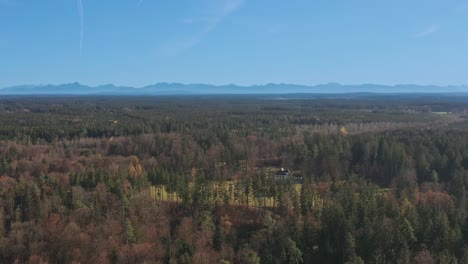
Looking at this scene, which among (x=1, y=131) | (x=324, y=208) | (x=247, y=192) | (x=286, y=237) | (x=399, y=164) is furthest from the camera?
(x=1, y=131)

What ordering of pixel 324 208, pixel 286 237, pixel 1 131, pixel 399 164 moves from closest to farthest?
1. pixel 286 237
2. pixel 324 208
3. pixel 399 164
4. pixel 1 131

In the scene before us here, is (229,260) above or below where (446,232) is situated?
below

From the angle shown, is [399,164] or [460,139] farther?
[460,139]

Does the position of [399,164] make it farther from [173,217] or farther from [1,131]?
[1,131]

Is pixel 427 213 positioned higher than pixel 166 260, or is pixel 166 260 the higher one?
pixel 427 213

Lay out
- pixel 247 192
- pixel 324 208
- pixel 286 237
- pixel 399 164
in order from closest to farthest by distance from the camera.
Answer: pixel 286 237 → pixel 324 208 → pixel 247 192 → pixel 399 164

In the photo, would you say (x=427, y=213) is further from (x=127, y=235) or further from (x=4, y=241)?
(x=4, y=241)

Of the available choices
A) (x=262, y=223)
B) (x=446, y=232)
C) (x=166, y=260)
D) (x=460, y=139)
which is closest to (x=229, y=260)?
(x=166, y=260)

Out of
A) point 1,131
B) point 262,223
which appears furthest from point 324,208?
point 1,131

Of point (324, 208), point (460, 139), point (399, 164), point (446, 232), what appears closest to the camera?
point (446, 232)
